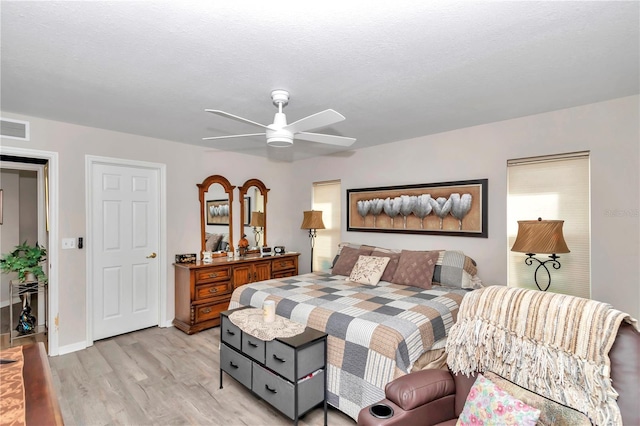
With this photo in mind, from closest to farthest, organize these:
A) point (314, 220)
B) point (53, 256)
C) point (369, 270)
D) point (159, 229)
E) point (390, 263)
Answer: point (53, 256) < point (369, 270) < point (390, 263) < point (159, 229) < point (314, 220)

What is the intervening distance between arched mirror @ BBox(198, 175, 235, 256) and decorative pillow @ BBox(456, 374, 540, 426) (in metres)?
3.86

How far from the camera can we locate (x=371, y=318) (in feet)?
7.85

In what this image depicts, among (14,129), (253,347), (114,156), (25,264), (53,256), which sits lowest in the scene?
(253,347)

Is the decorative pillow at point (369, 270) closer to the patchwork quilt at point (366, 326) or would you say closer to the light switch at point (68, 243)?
the patchwork quilt at point (366, 326)

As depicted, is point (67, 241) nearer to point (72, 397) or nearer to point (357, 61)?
point (72, 397)

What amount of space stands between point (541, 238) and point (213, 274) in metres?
3.63

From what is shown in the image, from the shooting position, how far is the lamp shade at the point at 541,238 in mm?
2631

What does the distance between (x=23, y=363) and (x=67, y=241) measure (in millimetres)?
2404

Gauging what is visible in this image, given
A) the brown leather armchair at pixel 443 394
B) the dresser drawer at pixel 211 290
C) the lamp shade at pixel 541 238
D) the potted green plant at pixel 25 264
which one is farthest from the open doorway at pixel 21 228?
the lamp shade at pixel 541 238

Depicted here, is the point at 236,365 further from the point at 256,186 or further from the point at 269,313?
the point at 256,186

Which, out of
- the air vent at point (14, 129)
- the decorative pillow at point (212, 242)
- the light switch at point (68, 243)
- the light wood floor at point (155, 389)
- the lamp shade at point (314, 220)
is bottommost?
the light wood floor at point (155, 389)

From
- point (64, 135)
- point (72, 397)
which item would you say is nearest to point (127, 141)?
point (64, 135)

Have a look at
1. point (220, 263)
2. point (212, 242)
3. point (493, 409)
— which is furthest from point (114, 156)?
point (493, 409)

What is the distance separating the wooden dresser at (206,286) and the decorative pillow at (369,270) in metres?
1.58
